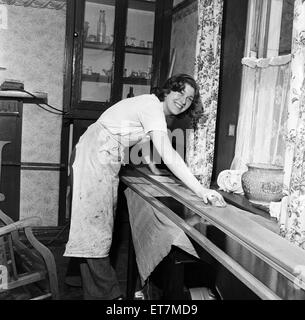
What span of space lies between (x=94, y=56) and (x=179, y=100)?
167 centimetres

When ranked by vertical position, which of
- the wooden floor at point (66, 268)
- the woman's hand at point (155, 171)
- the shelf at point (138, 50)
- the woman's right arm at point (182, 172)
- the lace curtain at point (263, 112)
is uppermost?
the shelf at point (138, 50)

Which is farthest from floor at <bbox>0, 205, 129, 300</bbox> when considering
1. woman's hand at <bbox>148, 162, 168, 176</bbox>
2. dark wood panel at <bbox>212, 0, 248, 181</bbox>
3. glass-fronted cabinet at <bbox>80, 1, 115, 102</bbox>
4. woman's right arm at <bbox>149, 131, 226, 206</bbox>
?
glass-fronted cabinet at <bbox>80, 1, 115, 102</bbox>

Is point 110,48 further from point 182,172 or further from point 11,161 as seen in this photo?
point 182,172

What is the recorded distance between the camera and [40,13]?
12.4ft

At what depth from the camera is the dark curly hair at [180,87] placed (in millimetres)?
2426

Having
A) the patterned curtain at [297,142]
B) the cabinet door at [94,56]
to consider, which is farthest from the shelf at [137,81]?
the patterned curtain at [297,142]

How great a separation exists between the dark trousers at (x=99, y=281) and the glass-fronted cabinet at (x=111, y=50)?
1646mm

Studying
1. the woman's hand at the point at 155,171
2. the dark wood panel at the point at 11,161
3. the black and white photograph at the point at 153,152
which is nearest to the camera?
the black and white photograph at the point at 153,152

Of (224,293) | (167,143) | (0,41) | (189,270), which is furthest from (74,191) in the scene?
(0,41)

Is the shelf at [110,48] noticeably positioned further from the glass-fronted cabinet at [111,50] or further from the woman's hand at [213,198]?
the woman's hand at [213,198]

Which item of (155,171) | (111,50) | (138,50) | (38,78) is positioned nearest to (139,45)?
(138,50)

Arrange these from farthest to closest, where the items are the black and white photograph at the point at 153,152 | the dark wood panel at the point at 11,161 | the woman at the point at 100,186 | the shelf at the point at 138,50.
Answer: the shelf at the point at 138,50
the dark wood panel at the point at 11,161
the woman at the point at 100,186
the black and white photograph at the point at 153,152

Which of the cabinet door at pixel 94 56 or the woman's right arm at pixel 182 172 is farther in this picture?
the cabinet door at pixel 94 56
